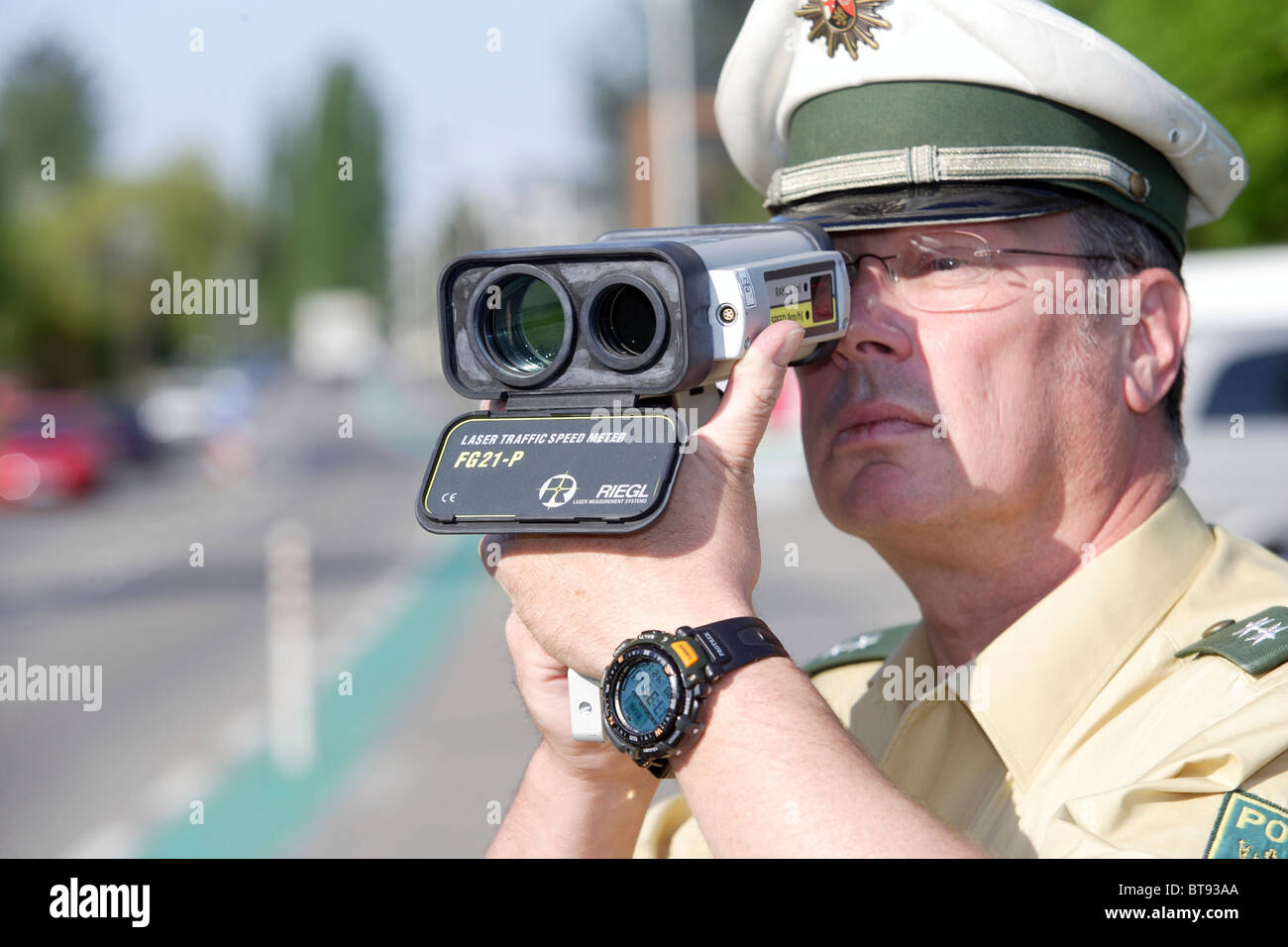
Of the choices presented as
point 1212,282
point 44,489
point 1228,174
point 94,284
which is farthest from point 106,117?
point 1228,174

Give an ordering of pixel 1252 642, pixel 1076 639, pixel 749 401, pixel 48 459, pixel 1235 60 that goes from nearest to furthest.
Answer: pixel 749 401
pixel 1252 642
pixel 1076 639
pixel 1235 60
pixel 48 459

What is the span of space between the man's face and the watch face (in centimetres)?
64

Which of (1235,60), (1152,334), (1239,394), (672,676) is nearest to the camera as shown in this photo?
(672,676)

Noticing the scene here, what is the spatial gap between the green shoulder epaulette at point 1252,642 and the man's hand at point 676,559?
0.58 m

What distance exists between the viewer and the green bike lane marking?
6254mm

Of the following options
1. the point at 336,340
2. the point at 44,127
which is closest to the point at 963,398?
the point at 44,127

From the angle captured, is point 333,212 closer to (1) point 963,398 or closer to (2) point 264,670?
(2) point 264,670

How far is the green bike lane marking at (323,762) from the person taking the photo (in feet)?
20.5

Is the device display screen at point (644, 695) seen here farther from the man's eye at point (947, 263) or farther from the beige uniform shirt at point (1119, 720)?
the man's eye at point (947, 263)

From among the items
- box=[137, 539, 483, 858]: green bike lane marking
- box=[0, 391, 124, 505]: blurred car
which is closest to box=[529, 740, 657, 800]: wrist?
box=[137, 539, 483, 858]: green bike lane marking

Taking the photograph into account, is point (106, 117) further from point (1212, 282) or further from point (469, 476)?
point (469, 476)

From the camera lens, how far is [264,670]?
10266 millimetres

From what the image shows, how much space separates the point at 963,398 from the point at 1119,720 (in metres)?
0.46
